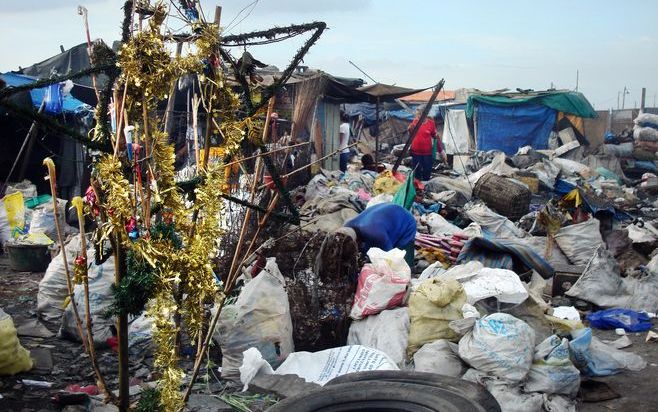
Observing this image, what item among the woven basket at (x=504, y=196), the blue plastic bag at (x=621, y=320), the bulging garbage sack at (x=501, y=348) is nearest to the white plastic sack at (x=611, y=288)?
the blue plastic bag at (x=621, y=320)

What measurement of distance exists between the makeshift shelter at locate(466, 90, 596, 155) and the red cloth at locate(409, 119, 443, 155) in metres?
7.46

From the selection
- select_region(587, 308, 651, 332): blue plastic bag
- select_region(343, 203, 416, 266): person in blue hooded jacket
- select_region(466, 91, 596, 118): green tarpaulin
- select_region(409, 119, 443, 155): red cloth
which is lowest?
select_region(587, 308, 651, 332): blue plastic bag

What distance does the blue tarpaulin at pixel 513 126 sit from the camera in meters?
21.7

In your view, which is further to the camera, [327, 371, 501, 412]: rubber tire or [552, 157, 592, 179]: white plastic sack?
[552, 157, 592, 179]: white plastic sack

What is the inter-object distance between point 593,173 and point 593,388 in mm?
13674

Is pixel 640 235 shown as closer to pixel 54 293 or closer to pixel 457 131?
pixel 54 293

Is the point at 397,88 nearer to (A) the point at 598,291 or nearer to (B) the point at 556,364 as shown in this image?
(A) the point at 598,291

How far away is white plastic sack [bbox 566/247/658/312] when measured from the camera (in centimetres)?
663

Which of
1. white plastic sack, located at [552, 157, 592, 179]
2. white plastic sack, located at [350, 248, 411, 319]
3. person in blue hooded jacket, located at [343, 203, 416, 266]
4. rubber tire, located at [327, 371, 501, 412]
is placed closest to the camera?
rubber tire, located at [327, 371, 501, 412]

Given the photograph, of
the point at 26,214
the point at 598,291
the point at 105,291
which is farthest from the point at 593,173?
the point at 105,291

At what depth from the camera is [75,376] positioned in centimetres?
488

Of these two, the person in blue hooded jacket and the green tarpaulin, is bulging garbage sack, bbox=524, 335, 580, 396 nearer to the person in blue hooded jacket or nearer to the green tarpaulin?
the person in blue hooded jacket

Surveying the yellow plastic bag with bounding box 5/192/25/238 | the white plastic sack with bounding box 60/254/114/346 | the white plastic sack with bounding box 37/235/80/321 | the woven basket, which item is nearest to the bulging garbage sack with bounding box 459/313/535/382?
the white plastic sack with bounding box 60/254/114/346

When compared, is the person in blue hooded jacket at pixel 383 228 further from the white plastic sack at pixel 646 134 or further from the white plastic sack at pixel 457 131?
the white plastic sack at pixel 457 131
